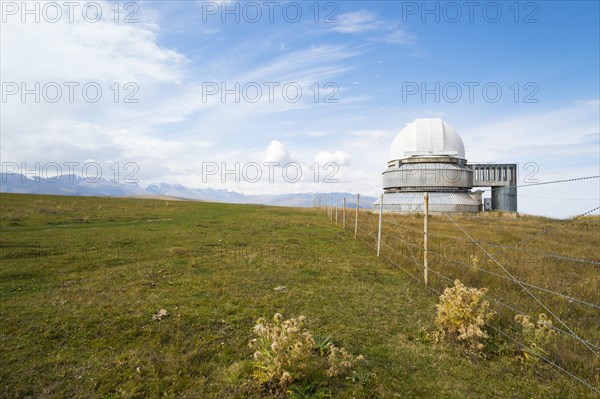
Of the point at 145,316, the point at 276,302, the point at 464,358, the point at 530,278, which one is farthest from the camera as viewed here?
the point at 530,278

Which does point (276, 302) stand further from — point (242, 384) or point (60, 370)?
point (60, 370)

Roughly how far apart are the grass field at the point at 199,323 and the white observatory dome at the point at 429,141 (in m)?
39.8

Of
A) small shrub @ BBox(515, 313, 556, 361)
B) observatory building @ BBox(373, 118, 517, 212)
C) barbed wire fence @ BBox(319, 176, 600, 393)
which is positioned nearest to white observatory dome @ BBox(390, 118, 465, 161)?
observatory building @ BBox(373, 118, 517, 212)

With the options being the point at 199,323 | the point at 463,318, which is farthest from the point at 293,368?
the point at 463,318

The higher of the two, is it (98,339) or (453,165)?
(453,165)

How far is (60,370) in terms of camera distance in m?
5.66

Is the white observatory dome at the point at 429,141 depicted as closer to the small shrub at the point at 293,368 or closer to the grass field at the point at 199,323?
the grass field at the point at 199,323

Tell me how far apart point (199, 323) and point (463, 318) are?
5605mm

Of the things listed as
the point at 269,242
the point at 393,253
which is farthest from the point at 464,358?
the point at 269,242

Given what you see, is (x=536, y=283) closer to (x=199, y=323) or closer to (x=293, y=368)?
(x=293, y=368)

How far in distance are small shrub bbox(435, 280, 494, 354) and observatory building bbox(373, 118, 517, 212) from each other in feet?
138

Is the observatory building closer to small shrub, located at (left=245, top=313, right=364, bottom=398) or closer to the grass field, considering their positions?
the grass field

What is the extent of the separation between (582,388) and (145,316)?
27.4 feet

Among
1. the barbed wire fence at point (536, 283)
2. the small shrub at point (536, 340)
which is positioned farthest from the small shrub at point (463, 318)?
the small shrub at point (536, 340)
